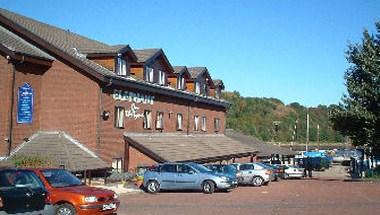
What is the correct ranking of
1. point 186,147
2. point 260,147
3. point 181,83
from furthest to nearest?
point 260,147
point 181,83
point 186,147

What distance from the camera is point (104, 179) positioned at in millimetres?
29562

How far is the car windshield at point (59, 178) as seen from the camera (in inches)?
609

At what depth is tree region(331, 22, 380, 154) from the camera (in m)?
37.6

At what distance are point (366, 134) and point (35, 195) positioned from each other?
29.7 m

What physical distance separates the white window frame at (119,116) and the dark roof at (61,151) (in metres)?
3.23

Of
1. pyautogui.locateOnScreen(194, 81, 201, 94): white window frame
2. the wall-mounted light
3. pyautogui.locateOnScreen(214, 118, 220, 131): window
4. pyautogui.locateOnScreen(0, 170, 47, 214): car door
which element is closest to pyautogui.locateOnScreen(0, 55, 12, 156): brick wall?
the wall-mounted light

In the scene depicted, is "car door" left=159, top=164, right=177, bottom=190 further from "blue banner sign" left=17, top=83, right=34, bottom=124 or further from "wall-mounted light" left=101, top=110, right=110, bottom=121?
"blue banner sign" left=17, top=83, right=34, bottom=124

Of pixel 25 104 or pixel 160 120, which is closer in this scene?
pixel 25 104

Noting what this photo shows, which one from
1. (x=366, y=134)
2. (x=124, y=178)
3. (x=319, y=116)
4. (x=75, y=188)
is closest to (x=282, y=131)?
(x=319, y=116)

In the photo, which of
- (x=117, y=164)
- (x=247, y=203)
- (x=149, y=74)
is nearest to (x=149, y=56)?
(x=149, y=74)

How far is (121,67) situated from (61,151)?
329 inches

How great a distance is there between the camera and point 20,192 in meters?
12.8

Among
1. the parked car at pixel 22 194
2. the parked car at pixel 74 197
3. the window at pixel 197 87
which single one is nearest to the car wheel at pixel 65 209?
the parked car at pixel 74 197

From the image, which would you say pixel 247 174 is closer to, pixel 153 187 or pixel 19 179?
pixel 153 187
